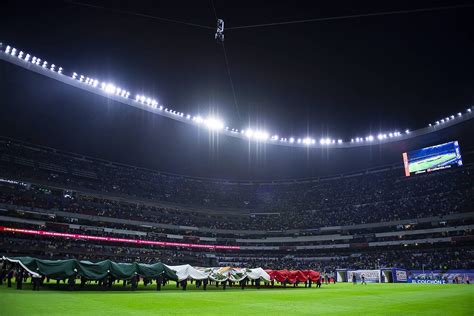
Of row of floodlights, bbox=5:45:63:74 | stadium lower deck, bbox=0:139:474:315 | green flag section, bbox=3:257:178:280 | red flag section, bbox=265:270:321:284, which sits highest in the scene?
row of floodlights, bbox=5:45:63:74

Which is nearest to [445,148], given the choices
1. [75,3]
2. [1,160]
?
[75,3]

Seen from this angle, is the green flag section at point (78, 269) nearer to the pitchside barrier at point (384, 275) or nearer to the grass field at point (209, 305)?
the grass field at point (209, 305)

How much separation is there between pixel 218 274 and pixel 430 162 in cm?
4978

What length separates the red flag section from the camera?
112 ft

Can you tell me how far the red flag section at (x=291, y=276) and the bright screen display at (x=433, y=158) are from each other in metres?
37.8

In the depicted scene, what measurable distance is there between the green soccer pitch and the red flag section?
37.8 m

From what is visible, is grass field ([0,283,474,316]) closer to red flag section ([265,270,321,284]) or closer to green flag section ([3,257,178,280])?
green flag section ([3,257,178,280])

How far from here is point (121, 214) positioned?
219ft

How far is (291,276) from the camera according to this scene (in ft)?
115

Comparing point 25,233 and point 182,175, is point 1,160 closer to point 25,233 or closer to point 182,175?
point 25,233

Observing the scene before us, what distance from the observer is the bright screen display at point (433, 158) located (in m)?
57.5

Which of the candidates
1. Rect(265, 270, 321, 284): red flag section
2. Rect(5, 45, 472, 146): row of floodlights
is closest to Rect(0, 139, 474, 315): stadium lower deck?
Rect(5, 45, 472, 146): row of floodlights

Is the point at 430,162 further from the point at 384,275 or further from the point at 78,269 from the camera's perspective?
the point at 78,269

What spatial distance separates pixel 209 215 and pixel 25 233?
131 feet
